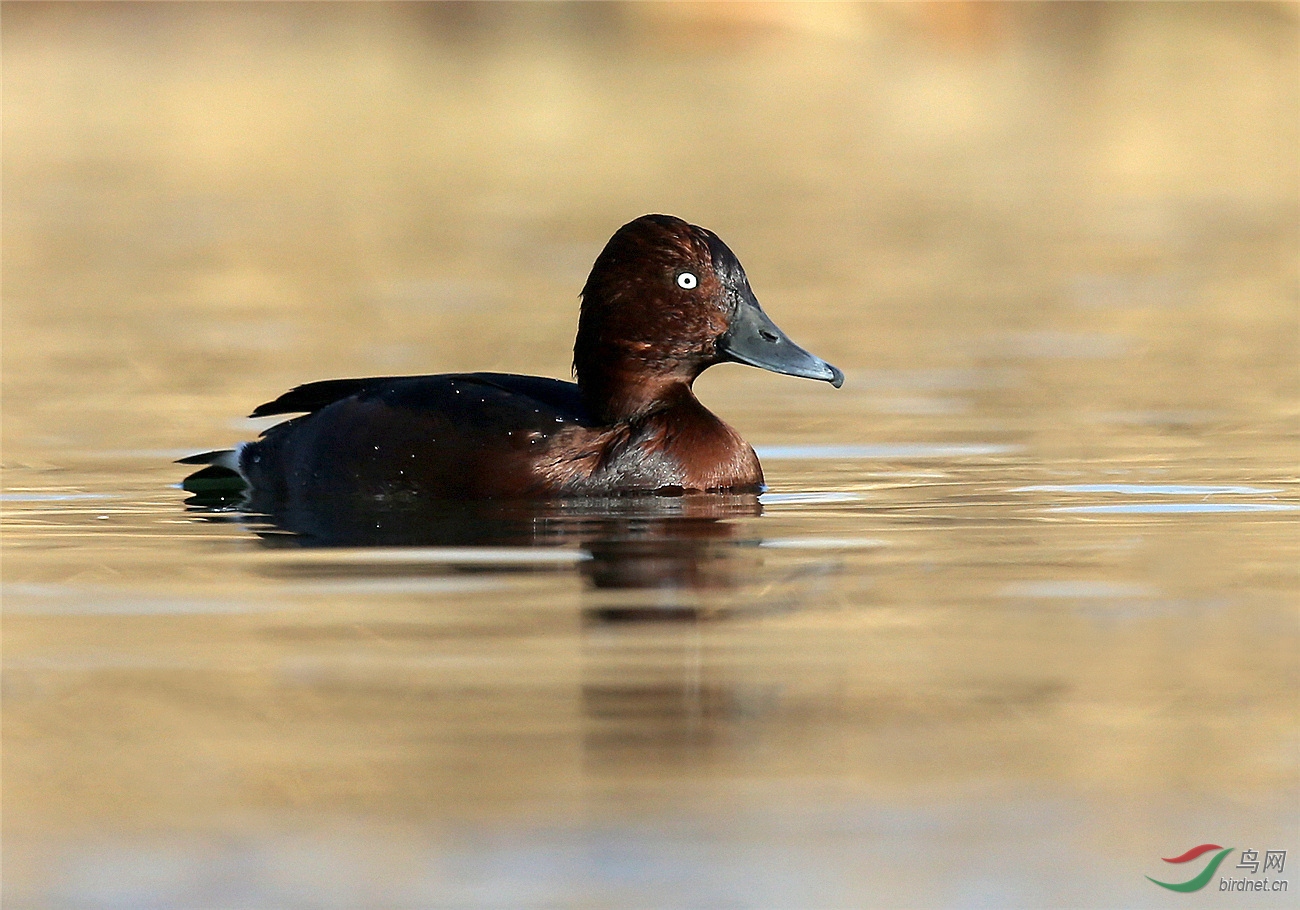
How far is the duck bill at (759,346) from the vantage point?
8.15m

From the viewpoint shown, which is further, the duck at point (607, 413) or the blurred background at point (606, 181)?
the blurred background at point (606, 181)

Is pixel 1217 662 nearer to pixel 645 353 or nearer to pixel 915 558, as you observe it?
pixel 915 558

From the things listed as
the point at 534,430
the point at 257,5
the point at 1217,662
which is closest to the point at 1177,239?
the point at 534,430

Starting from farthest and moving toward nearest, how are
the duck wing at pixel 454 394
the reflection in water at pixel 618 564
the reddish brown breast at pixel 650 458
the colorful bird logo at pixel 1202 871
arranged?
the duck wing at pixel 454 394, the reddish brown breast at pixel 650 458, the reflection in water at pixel 618 564, the colorful bird logo at pixel 1202 871

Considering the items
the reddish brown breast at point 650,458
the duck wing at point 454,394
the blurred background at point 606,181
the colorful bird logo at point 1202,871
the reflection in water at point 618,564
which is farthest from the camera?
the blurred background at point 606,181

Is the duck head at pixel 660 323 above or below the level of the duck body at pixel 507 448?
above

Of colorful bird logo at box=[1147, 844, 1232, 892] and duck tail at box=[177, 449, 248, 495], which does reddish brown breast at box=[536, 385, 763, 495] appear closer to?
duck tail at box=[177, 449, 248, 495]

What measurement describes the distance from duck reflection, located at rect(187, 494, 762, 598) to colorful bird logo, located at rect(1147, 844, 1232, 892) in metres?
2.12

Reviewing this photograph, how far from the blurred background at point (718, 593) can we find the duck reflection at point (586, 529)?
122mm

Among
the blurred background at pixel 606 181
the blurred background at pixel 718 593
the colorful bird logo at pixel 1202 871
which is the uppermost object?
the blurred background at pixel 606 181

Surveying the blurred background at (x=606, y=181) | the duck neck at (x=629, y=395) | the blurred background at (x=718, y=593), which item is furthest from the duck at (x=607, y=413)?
the blurred background at (x=606, y=181)

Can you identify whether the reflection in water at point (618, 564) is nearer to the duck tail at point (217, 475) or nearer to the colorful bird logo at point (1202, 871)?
the duck tail at point (217, 475)

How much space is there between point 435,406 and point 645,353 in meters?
0.76

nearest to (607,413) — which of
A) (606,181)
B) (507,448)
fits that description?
(507,448)
